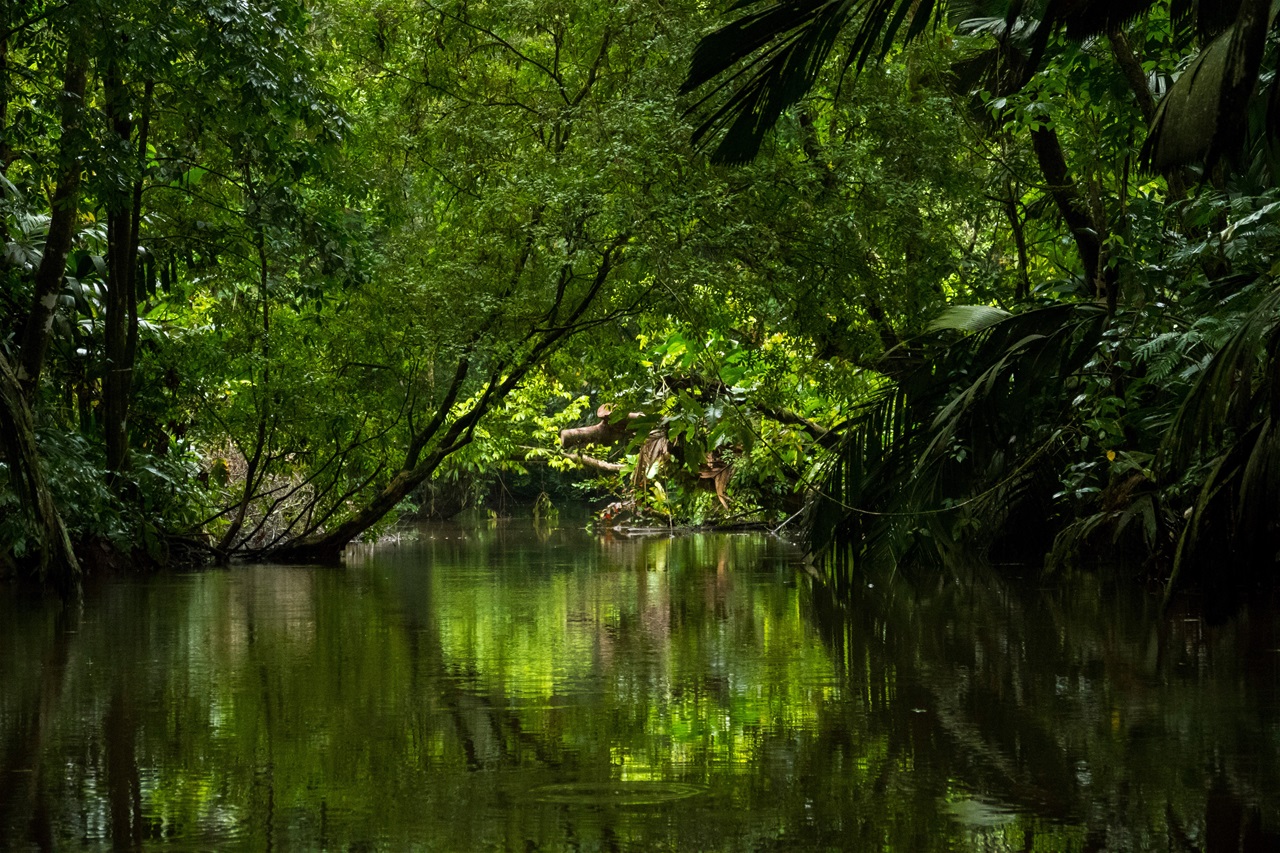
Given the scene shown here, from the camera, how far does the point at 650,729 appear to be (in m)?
4.18

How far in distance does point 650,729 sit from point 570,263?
32.1 ft

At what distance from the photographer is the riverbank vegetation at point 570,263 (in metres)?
8.78

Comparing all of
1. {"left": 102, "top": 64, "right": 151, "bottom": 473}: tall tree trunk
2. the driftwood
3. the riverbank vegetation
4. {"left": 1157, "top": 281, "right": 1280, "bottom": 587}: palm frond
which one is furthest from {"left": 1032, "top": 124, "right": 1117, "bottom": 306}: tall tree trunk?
the driftwood

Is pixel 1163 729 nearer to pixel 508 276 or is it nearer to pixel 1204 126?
pixel 1204 126

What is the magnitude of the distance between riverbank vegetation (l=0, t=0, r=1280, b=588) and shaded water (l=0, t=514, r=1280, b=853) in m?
1.36

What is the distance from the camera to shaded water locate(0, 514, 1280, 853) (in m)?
2.97

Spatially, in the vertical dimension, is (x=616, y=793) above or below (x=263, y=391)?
below

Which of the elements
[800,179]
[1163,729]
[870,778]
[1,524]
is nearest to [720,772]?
[870,778]

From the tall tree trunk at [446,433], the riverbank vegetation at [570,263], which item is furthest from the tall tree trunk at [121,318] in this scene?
the tall tree trunk at [446,433]

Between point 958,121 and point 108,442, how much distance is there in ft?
28.2

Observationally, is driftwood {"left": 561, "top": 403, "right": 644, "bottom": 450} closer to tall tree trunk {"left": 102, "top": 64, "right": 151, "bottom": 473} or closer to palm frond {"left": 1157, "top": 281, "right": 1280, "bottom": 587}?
tall tree trunk {"left": 102, "top": 64, "right": 151, "bottom": 473}

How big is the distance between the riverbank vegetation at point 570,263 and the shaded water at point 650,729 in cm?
136

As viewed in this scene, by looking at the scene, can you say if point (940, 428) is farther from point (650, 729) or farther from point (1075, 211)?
point (650, 729)

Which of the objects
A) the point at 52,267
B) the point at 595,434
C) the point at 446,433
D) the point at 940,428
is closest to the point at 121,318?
the point at 52,267
